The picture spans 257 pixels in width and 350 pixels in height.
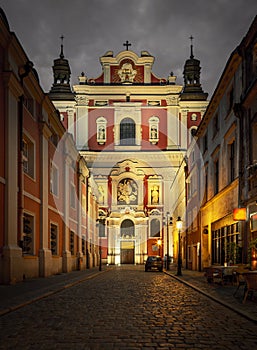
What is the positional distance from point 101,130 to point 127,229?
36.7 feet

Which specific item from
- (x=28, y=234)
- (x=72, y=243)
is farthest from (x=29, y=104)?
(x=72, y=243)

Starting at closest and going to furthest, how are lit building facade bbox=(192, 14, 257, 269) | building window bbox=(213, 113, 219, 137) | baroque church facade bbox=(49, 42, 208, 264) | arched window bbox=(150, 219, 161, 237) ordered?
1. lit building facade bbox=(192, 14, 257, 269)
2. building window bbox=(213, 113, 219, 137)
3. arched window bbox=(150, 219, 161, 237)
4. baroque church facade bbox=(49, 42, 208, 264)

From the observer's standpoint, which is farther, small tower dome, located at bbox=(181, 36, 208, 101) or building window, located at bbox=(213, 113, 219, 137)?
small tower dome, located at bbox=(181, 36, 208, 101)

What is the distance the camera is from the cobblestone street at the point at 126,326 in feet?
23.5

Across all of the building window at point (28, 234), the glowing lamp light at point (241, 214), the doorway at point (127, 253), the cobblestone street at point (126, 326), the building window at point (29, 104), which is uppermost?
the building window at point (29, 104)

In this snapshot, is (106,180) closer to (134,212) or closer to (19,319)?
(134,212)

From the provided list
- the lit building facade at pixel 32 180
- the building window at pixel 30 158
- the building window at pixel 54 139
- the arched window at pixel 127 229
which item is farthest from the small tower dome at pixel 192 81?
the building window at pixel 30 158

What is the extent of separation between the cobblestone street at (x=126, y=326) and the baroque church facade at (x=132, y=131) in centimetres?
4705

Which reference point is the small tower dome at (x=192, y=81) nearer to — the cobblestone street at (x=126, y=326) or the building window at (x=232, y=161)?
the building window at (x=232, y=161)

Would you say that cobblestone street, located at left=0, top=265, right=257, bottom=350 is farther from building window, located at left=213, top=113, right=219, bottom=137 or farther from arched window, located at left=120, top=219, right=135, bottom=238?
arched window, located at left=120, top=219, right=135, bottom=238

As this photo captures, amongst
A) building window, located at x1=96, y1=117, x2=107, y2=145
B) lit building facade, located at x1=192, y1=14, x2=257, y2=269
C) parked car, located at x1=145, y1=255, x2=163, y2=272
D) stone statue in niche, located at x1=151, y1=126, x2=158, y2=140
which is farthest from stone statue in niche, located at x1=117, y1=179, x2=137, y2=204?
lit building facade, located at x1=192, y1=14, x2=257, y2=269

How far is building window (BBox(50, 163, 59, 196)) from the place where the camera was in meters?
28.8

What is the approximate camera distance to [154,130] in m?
60.8

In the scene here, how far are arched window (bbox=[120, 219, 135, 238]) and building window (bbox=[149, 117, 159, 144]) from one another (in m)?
9.14
